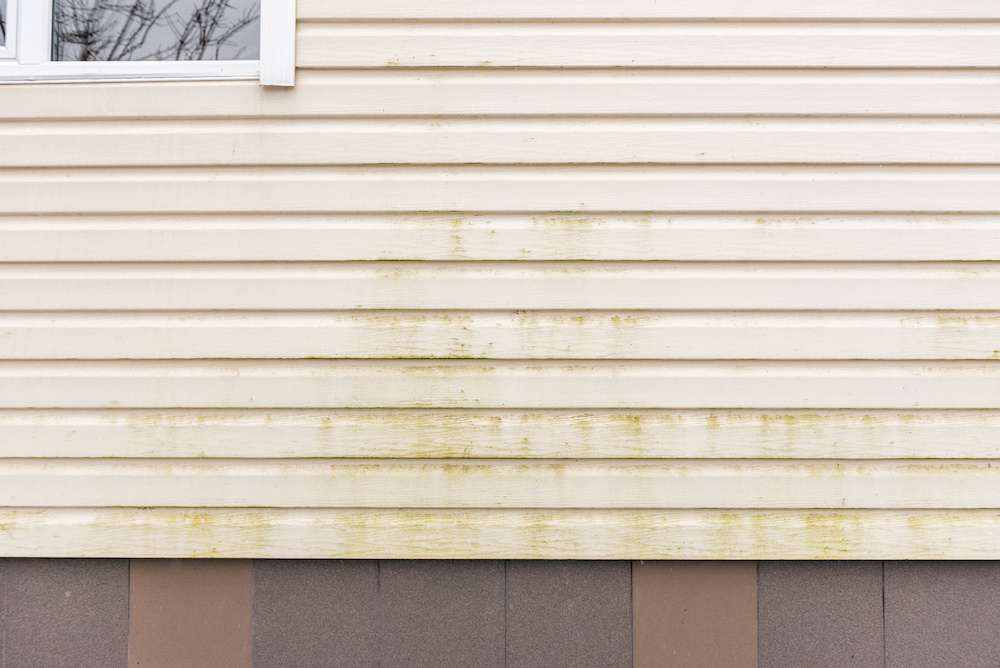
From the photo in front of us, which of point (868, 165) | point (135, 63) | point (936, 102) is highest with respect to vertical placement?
point (135, 63)

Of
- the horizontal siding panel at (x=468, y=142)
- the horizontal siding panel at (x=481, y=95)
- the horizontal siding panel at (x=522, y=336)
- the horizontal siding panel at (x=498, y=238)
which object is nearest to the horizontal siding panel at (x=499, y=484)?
the horizontal siding panel at (x=522, y=336)

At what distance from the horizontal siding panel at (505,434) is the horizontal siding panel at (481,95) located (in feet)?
3.64

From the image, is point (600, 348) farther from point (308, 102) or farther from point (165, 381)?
point (165, 381)

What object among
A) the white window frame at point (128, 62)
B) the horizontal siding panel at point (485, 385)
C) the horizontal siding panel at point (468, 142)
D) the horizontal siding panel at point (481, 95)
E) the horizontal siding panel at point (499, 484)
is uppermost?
the white window frame at point (128, 62)

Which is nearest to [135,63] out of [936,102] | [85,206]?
[85,206]

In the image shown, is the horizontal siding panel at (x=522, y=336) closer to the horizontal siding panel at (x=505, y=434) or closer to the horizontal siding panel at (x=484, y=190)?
the horizontal siding panel at (x=505, y=434)

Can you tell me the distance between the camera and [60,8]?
1.92 m

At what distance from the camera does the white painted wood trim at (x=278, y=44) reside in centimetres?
178

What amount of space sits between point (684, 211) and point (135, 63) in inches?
Answer: 84.2

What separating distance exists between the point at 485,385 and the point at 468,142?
0.90 meters

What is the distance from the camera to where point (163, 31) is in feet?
6.31

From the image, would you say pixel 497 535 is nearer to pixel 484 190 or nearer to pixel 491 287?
pixel 491 287

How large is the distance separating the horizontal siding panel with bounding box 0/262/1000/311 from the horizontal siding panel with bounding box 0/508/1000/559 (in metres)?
0.78

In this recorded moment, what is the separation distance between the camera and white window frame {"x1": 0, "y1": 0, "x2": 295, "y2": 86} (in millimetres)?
1782
